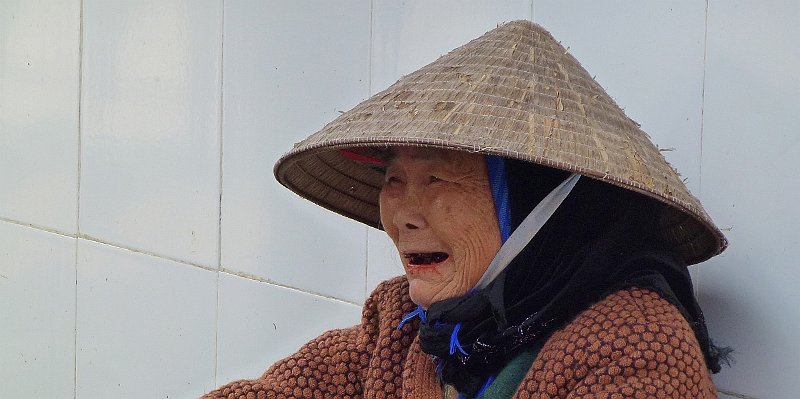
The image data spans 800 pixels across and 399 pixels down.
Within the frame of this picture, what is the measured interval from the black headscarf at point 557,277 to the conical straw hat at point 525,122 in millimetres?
105

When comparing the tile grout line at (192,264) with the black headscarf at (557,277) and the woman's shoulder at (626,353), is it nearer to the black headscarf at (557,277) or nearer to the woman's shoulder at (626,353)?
the black headscarf at (557,277)

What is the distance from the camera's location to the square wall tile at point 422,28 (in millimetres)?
2625

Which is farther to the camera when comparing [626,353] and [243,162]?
[243,162]

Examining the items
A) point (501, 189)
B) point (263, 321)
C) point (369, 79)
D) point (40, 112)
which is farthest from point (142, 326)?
point (501, 189)

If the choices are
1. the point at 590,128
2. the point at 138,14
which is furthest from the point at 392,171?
the point at 138,14

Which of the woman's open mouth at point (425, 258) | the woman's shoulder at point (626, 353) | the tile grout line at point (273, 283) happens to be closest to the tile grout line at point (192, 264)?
the tile grout line at point (273, 283)

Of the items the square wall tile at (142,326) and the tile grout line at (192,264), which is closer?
the tile grout line at (192,264)

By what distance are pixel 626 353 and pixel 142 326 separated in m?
2.68

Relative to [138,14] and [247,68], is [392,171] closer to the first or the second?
[247,68]

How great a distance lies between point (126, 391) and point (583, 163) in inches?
113

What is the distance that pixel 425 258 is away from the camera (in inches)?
79.0

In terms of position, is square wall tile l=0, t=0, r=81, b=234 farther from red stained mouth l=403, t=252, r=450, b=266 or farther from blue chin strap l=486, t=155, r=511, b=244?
blue chin strap l=486, t=155, r=511, b=244

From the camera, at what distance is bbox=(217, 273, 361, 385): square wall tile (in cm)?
312

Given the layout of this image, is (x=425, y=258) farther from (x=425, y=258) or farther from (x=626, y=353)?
(x=626, y=353)
